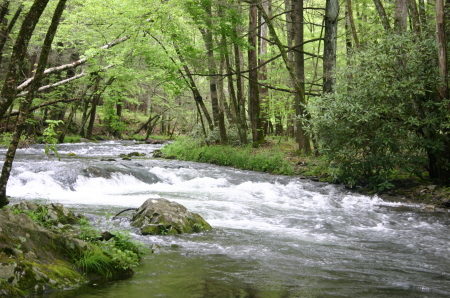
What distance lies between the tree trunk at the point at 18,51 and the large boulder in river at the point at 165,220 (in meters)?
2.78

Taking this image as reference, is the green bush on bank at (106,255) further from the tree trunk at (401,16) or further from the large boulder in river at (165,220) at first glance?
the tree trunk at (401,16)

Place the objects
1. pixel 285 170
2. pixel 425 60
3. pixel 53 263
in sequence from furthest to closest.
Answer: pixel 285 170
pixel 425 60
pixel 53 263

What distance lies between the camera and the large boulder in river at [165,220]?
641 cm

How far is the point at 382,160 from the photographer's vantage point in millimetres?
10633

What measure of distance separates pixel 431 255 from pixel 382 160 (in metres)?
5.12

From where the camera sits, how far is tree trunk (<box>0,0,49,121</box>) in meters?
5.11

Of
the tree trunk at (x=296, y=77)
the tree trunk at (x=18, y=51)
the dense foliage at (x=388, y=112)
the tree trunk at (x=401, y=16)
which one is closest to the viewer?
the tree trunk at (x=18, y=51)

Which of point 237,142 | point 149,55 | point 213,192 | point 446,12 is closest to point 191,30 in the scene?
point 149,55

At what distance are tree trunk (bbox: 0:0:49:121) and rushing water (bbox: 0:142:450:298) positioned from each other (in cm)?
222

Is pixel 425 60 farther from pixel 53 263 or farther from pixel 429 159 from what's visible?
pixel 53 263

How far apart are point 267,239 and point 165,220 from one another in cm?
178

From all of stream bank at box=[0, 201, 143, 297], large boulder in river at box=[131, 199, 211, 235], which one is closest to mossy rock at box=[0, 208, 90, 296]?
stream bank at box=[0, 201, 143, 297]

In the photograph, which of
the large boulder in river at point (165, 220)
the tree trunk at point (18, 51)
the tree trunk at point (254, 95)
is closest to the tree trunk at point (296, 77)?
the tree trunk at point (254, 95)

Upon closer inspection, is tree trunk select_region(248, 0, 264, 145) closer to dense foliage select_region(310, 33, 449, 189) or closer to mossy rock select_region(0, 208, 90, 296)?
dense foliage select_region(310, 33, 449, 189)
